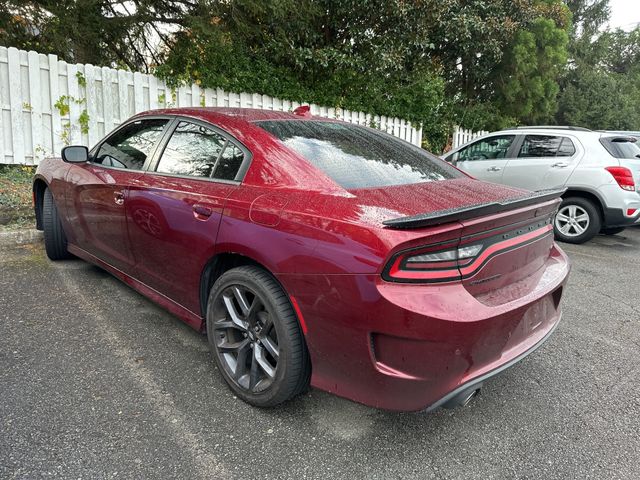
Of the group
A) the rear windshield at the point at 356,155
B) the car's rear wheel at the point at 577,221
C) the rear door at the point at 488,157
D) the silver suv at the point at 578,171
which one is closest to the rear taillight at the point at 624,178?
the silver suv at the point at 578,171

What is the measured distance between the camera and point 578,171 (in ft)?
20.0

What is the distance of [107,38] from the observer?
27.7ft

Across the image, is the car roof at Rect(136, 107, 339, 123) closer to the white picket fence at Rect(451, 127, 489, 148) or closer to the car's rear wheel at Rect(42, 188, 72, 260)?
the car's rear wheel at Rect(42, 188, 72, 260)

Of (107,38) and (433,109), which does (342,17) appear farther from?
(107,38)

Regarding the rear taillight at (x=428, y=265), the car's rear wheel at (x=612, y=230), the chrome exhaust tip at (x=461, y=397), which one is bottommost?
the chrome exhaust tip at (x=461, y=397)

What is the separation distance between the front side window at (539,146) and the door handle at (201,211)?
5666 mm

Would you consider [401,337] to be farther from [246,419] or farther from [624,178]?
[624,178]

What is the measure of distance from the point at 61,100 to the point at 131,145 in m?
4.93

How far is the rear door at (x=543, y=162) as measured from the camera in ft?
20.4

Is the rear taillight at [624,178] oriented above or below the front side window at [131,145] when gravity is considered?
below

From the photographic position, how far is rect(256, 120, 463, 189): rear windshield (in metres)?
2.34

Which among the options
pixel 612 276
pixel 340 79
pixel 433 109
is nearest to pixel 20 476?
pixel 612 276

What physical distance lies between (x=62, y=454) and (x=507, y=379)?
229 cm

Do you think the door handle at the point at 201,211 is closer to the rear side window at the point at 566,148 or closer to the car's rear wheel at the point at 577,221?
the car's rear wheel at the point at 577,221
